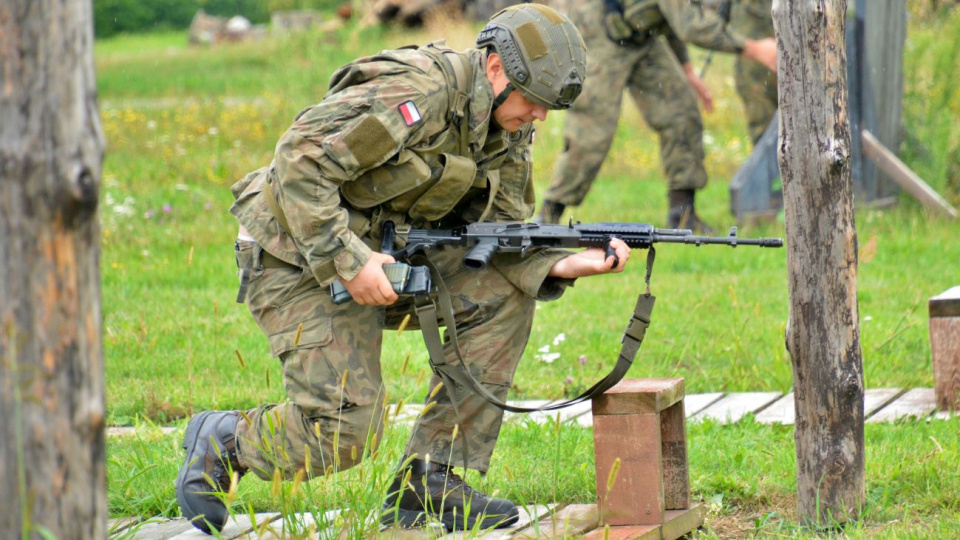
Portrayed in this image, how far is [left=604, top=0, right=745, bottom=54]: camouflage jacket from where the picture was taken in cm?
782

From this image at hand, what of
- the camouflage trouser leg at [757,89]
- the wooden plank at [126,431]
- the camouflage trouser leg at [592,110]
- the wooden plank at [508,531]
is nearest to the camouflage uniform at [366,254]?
the wooden plank at [508,531]

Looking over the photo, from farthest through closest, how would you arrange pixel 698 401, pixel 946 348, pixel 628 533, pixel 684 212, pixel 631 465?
pixel 684 212, pixel 698 401, pixel 946 348, pixel 631 465, pixel 628 533

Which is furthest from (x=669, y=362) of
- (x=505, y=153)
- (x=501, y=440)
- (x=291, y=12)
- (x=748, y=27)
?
(x=291, y=12)

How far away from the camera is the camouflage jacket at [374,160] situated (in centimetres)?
346

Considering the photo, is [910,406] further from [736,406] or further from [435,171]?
[435,171]

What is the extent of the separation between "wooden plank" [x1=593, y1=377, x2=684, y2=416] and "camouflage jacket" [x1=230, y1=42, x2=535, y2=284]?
0.80m

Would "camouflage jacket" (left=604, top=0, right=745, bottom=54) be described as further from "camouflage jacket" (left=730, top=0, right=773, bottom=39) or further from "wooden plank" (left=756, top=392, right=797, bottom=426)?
"wooden plank" (left=756, top=392, right=797, bottom=426)

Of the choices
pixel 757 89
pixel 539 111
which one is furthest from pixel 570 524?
pixel 757 89

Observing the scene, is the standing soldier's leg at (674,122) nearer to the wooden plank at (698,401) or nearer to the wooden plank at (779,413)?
the wooden plank at (698,401)

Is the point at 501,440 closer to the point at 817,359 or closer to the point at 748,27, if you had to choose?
the point at 817,359

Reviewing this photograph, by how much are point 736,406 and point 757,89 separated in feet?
14.9

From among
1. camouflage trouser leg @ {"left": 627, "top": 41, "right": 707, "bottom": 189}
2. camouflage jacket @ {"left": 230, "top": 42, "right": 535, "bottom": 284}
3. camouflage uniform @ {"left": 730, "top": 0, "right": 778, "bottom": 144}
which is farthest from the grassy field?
camouflage uniform @ {"left": 730, "top": 0, "right": 778, "bottom": 144}

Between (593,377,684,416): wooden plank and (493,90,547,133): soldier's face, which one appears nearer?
(593,377,684,416): wooden plank

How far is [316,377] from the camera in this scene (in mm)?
3566
